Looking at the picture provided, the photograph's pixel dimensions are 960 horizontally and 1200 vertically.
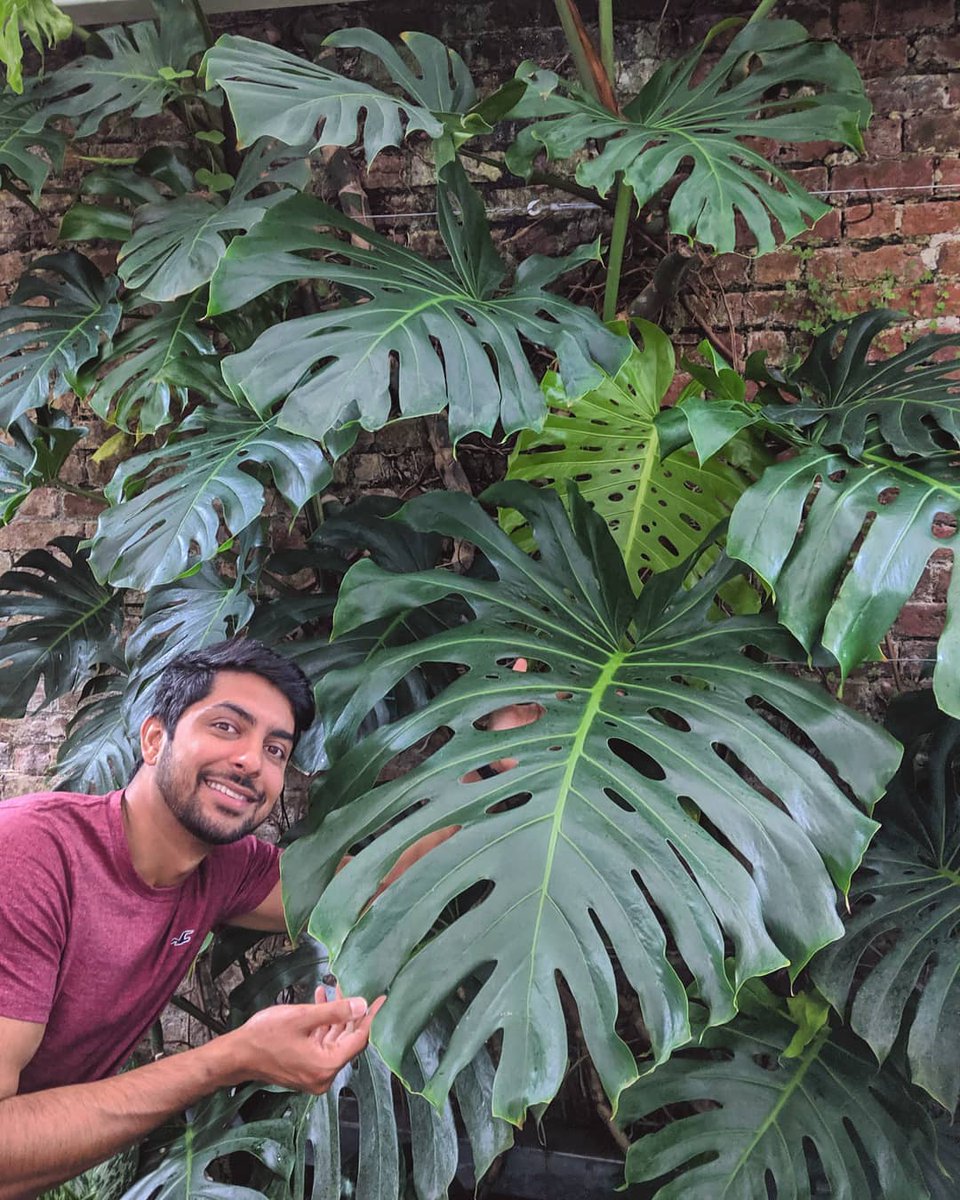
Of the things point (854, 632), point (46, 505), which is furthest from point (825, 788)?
point (46, 505)

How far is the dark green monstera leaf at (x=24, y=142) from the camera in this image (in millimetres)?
1555

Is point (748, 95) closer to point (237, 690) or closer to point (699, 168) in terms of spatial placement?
point (699, 168)

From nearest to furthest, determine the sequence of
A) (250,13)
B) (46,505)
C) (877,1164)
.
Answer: (877,1164), (250,13), (46,505)

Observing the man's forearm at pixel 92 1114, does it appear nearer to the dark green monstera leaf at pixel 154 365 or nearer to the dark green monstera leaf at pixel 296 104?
the dark green monstera leaf at pixel 154 365

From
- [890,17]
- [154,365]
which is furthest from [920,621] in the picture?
[154,365]

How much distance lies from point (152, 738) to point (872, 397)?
40.3 inches

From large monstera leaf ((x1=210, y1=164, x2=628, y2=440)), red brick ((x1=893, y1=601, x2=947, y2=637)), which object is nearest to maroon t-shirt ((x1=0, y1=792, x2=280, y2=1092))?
large monstera leaf ((x1=210, y1=164, x2=628, y2=440))

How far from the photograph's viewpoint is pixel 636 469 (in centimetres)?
159

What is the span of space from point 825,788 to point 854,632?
162mm

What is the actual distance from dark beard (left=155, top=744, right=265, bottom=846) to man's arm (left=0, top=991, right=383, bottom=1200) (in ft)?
0.62

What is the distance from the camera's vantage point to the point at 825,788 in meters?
1.02

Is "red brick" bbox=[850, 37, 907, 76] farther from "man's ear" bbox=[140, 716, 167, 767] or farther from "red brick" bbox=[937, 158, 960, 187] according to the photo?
"man's ear" bbox=[140, 716, 167, 767]

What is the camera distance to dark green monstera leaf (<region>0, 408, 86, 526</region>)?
1.52 meters

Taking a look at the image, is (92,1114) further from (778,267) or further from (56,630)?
(778,267)
